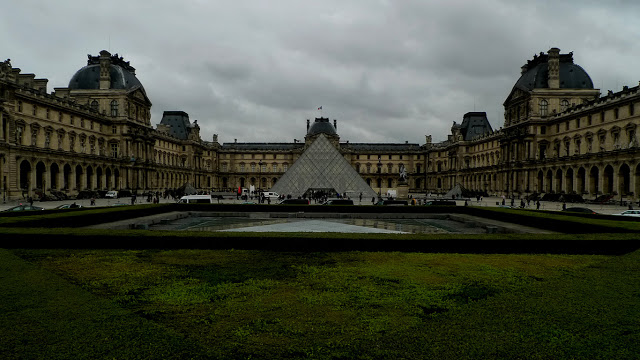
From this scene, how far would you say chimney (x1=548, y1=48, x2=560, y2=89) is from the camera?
55469 millimetres

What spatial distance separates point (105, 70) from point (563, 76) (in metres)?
62.5

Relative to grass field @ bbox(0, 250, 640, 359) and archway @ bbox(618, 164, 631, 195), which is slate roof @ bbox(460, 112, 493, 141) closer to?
archway @ bbox(618, 164, 631, 195)

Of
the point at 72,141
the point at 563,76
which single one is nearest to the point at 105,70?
the point at 72,141

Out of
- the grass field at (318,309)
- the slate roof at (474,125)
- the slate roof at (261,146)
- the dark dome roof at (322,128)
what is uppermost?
the dark dome roof at (322,128)

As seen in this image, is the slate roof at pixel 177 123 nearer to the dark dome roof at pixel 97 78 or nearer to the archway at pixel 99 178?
the dark dome roof at pixel 97 78

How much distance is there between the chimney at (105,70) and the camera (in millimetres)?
56378

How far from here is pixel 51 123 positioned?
44312 mm

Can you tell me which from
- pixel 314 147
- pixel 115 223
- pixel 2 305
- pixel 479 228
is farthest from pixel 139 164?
pixel 2 305

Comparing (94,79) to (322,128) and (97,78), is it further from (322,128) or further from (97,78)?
(322,128)

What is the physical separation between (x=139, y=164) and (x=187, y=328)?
195 ft

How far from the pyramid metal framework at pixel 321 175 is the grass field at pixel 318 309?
40.0 meters

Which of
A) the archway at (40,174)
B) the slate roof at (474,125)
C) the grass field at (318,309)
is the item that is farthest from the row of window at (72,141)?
the slate roof at (474,125)

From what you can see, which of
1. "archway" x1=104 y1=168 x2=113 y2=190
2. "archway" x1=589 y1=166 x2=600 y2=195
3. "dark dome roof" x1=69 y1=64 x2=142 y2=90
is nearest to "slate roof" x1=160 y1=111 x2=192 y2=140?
"dark dome roof" x1=69 y1=64 x2=142 y2=90

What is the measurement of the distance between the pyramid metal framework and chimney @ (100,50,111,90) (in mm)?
28404
